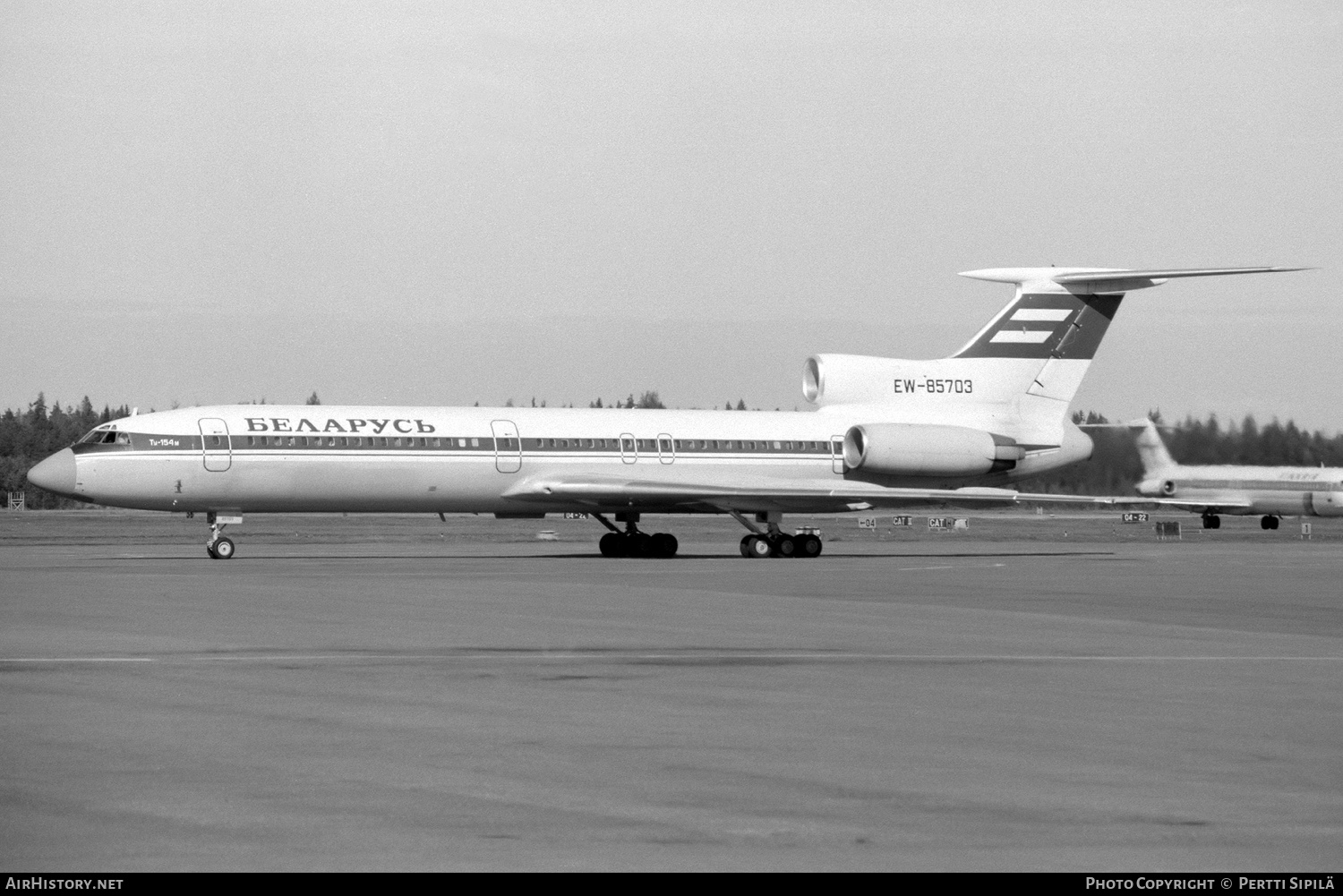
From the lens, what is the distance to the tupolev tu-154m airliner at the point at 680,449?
129 ft

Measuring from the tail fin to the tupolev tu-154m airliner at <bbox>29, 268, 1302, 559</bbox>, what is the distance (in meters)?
0.05

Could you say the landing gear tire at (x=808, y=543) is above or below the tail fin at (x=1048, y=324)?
below

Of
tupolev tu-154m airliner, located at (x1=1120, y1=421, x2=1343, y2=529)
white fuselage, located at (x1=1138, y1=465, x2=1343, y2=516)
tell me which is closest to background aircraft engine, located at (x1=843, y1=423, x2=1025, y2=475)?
tupolev tu-154m airliner, located at (x1=1120, y1=421, x2=1343, y2=529)

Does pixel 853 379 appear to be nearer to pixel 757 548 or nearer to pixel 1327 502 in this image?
pixel 757 548

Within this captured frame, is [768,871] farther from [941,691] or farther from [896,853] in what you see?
[941,691]

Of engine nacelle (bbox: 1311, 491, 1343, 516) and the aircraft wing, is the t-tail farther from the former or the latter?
engine nacelle (bbox: 1311, 491, 1343, 516)

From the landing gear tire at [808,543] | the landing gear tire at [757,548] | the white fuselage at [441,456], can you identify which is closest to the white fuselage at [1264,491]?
the white fuselage at [441,456]

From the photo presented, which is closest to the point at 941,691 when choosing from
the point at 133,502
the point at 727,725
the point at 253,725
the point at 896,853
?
the point at 727,725

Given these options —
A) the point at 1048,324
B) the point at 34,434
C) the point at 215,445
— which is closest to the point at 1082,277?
the point at 1048,324

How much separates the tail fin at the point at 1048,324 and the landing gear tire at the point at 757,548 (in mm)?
7642

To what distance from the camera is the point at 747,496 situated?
139ft

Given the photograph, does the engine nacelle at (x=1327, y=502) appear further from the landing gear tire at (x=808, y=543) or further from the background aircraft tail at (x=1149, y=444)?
the landing gear tire at (x=808, y=543)

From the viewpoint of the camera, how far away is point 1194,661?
15.9 meters

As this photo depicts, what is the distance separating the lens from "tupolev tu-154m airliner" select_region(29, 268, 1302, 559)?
39250mm
